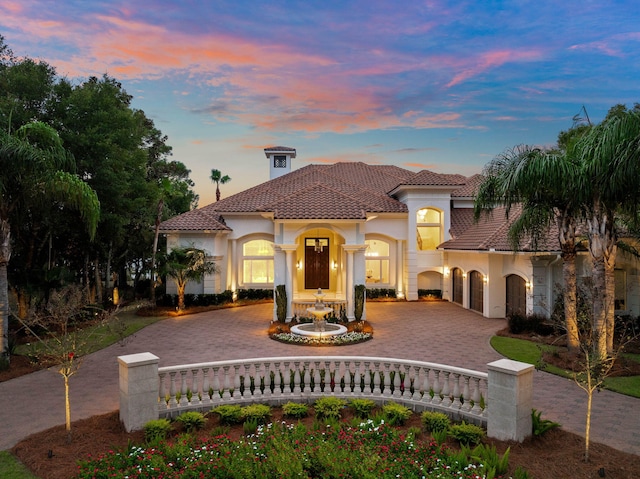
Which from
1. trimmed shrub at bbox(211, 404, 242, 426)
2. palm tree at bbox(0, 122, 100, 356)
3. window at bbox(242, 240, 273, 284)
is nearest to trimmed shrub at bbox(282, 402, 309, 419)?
trimmed shrub at bbox(211, 404, 242, 426)

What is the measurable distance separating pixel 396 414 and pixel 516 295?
13.6 meters

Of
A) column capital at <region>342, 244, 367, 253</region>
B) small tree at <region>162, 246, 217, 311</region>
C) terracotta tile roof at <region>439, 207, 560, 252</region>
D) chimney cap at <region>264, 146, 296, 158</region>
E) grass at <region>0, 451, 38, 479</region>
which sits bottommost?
grass at <region>0, 451, 38, 479</region>

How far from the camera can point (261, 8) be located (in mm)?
12773

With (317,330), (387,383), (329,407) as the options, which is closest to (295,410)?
(329,407)

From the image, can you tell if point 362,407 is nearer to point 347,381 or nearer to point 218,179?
point 347,381

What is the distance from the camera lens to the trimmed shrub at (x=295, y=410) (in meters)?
7.96

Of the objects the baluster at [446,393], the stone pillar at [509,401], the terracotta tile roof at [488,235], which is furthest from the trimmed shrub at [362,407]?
the terracotta tile roof at [488,235]

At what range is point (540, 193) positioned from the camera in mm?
11930

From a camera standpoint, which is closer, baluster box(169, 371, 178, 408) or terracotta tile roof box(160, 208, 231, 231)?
baluster box(169, 371, 178, 408)

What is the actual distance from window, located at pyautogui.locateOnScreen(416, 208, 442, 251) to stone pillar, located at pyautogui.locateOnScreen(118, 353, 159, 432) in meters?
20.5

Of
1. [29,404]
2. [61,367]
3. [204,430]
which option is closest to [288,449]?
[204,430]

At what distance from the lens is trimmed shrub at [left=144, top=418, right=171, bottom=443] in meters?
7.05

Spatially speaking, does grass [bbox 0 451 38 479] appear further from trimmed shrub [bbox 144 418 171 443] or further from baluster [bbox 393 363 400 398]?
baluster [bbox 393 363 400 398]

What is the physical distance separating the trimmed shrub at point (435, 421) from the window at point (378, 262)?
59.7 feet
